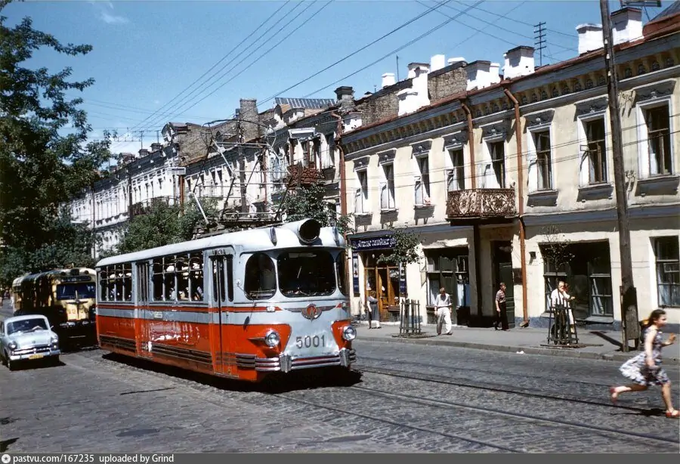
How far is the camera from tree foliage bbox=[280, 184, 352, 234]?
3291 cm

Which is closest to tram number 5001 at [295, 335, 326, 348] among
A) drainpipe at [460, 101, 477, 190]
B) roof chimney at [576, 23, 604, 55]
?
roof chimney at [576, 23, 604, 55]

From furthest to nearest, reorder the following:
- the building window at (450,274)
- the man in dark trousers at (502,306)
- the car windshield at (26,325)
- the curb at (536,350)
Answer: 1. the building window at (450,274)
2. the man in dark trousers at (502,306)
3. the car windshield at (26,325)
4. the curb at (536,350)

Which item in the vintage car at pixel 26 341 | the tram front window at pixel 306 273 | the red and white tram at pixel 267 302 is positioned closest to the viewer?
the red and white tram at pixel 267 302

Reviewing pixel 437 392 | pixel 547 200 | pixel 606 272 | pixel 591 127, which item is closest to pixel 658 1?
pixel 591 127

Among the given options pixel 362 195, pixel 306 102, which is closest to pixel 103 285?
pixel 362 195

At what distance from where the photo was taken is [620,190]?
18.6 meters

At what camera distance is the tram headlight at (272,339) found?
1311cm

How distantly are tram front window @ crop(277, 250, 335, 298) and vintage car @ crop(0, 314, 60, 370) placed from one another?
11.5m

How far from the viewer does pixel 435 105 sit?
30.4m

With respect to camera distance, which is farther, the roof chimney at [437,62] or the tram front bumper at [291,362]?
the roof chimney at [437,62]

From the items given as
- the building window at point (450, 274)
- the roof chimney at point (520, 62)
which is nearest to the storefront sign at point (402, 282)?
the building window at point (450, 274)

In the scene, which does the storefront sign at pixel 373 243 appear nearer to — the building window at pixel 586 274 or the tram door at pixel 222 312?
the building window at pixel 586 274

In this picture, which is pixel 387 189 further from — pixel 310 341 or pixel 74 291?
pixel 310 341

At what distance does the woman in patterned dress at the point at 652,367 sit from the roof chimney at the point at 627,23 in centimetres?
1472
